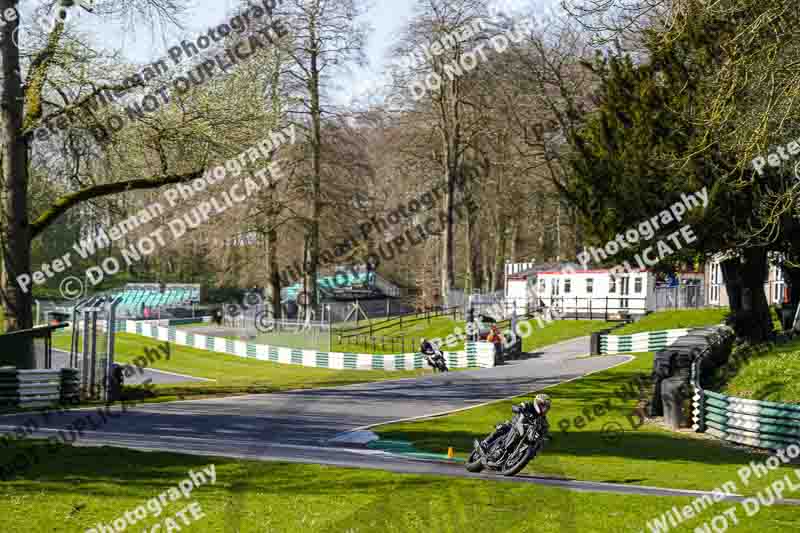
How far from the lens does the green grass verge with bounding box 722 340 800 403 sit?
734 inches

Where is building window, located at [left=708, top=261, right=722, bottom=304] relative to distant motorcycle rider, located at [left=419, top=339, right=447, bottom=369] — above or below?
above

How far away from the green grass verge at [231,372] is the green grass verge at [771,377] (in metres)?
12.1

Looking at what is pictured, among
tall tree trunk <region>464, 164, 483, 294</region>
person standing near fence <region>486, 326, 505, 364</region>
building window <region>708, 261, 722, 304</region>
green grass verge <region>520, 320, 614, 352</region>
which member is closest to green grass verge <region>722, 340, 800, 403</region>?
person standing near fence <region>486, 326, 505, 364</region>

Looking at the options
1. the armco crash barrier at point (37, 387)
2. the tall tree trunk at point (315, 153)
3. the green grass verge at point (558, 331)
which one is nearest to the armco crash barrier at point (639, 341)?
the green grass verge at point (558, 331)

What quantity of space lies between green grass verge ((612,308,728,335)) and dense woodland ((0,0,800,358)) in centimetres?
572

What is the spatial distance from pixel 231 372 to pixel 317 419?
1852 cm

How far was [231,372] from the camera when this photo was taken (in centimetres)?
3684

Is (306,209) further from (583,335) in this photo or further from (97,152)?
(97,152)

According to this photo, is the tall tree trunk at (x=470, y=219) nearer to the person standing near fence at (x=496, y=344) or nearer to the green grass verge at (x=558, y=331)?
the green grass verge at (x=558, y=331)

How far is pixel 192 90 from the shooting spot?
71.7 ft

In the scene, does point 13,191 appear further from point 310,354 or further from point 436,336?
point 436,336

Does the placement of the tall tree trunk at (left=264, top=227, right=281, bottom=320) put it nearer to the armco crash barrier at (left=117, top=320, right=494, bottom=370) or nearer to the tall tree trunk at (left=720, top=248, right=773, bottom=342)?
the armco crash barrier at (left=117, top=320, right=494, bottom=370)

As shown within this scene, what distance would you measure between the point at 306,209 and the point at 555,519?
34.0 meters

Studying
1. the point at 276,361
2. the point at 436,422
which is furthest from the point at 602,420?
the point at 276,361
